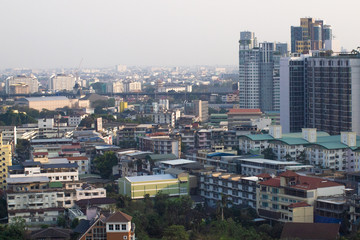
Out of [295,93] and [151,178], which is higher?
[295,93]

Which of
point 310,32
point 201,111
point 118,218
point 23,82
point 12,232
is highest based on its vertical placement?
point 310,32

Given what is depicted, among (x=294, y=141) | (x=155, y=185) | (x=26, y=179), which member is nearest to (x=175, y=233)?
(x=155, y=185)

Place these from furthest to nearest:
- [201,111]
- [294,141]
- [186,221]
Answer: [201,111] → [294,141] → [186,221]

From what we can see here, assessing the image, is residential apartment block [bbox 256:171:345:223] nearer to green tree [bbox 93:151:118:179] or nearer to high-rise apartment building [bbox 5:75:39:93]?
green tree [bbox 93:151:118:179]

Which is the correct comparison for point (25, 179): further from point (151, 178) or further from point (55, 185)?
point (151, 178)

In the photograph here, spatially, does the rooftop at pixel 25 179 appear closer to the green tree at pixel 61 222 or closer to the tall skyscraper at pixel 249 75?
the green tree at pixel 61 222

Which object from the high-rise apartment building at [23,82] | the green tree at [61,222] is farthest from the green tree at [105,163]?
the high-rise apartment building at [23,82]

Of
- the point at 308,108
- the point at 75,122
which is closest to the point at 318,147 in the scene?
the point at 308,108
